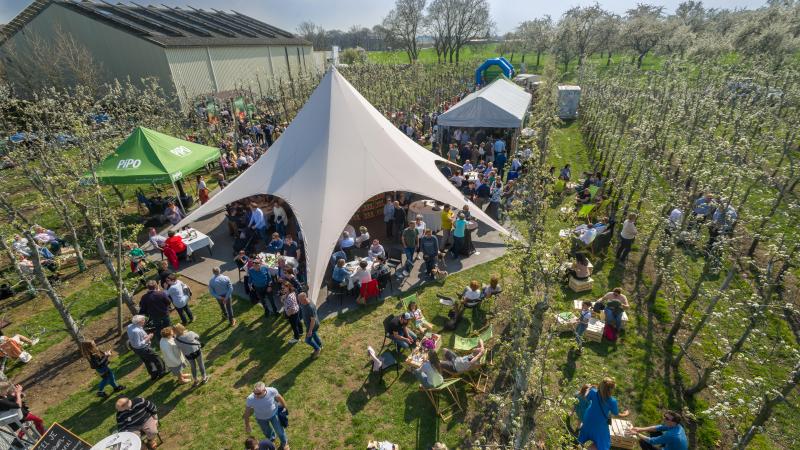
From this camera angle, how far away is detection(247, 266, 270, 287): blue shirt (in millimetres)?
7805

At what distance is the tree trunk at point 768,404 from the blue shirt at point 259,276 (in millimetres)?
7886

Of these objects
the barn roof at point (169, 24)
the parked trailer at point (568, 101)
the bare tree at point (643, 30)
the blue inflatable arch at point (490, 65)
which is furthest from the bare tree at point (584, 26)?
the barn roof at point (169, 24)

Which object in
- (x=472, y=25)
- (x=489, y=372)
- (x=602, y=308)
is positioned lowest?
(x=489, y=372)

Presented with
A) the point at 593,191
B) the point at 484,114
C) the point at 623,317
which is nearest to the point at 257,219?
the point at 623,317

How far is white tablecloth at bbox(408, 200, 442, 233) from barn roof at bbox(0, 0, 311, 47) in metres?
24.2

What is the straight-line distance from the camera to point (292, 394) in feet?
21.5

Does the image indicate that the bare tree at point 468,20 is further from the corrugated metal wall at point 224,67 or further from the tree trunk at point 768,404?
the tree trunk at point 768,404

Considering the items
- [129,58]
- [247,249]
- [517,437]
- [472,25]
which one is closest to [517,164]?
[247,249]

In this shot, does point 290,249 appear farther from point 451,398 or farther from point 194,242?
point 451,398

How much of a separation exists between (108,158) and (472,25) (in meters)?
54.1

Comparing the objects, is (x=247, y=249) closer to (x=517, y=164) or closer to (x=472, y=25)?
(x=517, y=164)

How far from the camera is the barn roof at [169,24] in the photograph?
25797mm

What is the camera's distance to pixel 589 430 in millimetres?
5000

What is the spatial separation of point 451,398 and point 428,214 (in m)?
5.88
